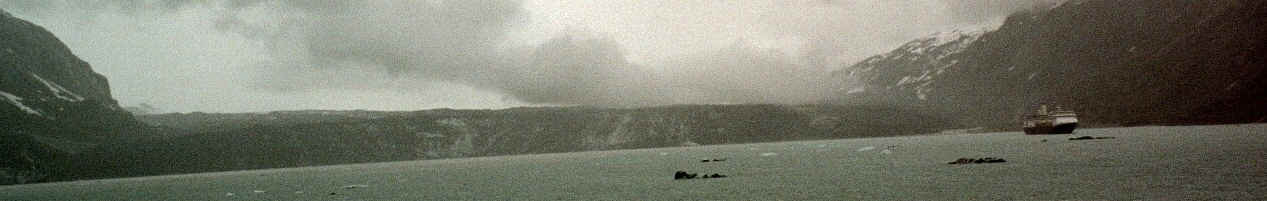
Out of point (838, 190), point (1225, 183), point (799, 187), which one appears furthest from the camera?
point (799, 187)

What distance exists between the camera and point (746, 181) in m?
101

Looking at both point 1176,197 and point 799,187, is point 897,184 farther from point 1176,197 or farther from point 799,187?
point 1176,197

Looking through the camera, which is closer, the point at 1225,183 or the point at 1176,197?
the point at 1176,197

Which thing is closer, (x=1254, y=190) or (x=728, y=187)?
(x=1254, y=190)

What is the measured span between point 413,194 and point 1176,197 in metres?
90.6

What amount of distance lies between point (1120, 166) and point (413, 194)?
9147 cm

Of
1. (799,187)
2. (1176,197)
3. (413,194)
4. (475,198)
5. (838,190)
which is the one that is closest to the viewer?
(1176,197)

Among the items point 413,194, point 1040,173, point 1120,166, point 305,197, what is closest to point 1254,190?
point 1040,173

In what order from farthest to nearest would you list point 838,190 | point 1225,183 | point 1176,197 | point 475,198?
point 475,198
point 838,190
point 1225,183
point 1176,197

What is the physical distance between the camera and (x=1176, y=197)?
5631cm

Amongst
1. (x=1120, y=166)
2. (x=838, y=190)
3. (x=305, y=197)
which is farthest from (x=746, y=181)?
(x=305, y=197)

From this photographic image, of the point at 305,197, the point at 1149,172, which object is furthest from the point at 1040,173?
the point at 305,197

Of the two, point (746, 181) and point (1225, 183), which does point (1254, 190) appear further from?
point (746, 181)

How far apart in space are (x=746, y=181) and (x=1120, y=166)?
143 ft
